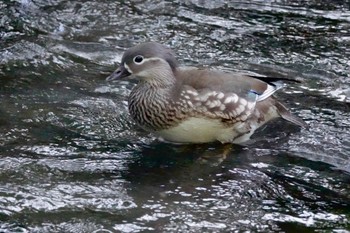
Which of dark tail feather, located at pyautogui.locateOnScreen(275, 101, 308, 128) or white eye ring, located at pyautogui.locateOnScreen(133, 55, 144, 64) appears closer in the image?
white eye ring, located at pyautogui.locateOnScreen(133, 55, 144, 64)

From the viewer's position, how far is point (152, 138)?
6.76 m

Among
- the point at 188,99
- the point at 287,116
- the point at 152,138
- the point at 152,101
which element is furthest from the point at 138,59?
the point at 287,116

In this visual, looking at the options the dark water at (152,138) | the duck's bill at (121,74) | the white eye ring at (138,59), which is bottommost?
the dark water at (152,138)

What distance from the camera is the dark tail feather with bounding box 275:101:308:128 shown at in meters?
6.79

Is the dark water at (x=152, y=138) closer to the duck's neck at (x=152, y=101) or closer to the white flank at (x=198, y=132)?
the white flank at (x=198, y=132)

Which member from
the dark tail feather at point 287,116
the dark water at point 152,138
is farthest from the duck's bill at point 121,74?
the dark tail feather at point 287,116

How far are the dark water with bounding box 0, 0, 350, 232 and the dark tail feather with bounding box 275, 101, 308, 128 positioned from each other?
0.30 feet

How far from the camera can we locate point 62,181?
5812mm

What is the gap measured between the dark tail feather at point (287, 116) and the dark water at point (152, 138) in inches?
3.6

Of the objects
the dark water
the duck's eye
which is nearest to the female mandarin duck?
the duck's eye

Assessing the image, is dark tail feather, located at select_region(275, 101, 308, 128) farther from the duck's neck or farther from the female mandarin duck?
the duck's neck

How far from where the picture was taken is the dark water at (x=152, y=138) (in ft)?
17.8

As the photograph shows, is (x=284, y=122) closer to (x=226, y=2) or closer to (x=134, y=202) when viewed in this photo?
(x=134, y=202)

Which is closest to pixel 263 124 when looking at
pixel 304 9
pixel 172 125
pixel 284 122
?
pixel 284 122
